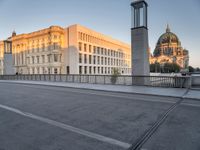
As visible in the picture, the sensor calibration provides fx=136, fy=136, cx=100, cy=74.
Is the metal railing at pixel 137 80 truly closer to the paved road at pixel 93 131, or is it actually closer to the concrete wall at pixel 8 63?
the paved road at pixel 93 131

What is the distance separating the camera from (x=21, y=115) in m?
4.84

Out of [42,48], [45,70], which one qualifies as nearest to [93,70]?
[45,70]

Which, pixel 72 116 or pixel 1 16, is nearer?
pixel 72 116

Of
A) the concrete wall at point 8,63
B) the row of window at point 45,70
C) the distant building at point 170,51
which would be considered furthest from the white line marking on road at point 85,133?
the distant building at point 170,51

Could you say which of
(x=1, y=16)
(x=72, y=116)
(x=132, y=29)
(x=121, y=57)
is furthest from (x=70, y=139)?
(x=121, y=57)

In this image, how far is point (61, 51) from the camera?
49.3 metres

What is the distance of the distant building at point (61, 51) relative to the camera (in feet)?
157

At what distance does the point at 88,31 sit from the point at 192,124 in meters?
52.8

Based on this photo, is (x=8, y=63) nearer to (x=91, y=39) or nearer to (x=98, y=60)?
(x=91, y=39)

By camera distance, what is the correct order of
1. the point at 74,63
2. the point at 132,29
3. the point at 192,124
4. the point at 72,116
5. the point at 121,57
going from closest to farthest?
the point at 192,124
the point at 72,116
the point at 132,29
the point at 74,63
the point at 121,57

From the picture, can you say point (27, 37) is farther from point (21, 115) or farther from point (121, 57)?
point (21, 115)

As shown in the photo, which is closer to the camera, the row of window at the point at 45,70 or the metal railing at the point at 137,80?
the metal railing at the point at 137,80

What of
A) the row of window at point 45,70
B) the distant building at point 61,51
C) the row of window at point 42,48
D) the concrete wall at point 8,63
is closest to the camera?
the concrete wall at point 8,63

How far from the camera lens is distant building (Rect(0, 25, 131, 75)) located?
47.8 m
